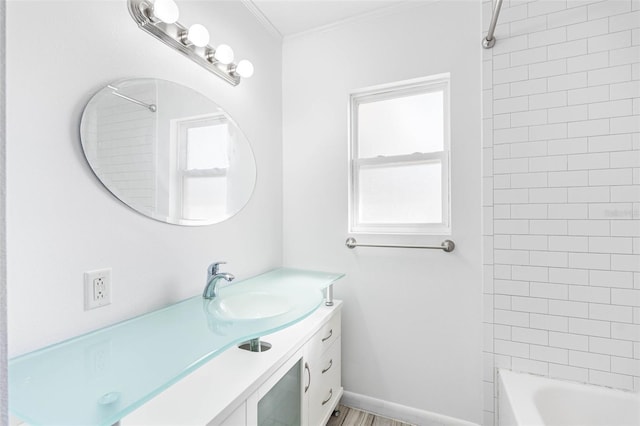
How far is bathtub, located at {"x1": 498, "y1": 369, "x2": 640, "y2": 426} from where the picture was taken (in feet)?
4.33

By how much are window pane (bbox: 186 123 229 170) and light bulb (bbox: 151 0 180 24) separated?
43 cm

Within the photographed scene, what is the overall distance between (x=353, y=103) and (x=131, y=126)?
52.9 inches

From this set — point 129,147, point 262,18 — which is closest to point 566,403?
point 129,147

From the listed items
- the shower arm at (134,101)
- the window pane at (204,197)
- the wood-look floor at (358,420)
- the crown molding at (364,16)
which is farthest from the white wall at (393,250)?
the shower arm at (134,101)

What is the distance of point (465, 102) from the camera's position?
1624mm

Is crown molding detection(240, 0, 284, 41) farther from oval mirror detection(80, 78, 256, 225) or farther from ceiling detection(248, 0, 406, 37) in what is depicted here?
oval mirror detection(80, 78, 256, 225)

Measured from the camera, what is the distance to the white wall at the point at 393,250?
1.63 metres

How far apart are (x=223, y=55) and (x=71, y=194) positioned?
3.07 ft

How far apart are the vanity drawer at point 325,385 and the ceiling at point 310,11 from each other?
2.04 meters

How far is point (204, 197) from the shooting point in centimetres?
145

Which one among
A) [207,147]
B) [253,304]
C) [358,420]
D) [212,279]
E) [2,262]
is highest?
[207,147]

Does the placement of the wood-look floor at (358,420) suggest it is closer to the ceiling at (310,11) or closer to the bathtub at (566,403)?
the bathtub at (566,403)

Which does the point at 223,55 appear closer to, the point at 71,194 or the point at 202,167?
the point at 202,167

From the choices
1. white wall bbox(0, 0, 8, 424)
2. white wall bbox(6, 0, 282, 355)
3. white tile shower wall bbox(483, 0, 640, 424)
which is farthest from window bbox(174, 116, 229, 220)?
white tile shower wall bbox(483, 0, 640, 424)
